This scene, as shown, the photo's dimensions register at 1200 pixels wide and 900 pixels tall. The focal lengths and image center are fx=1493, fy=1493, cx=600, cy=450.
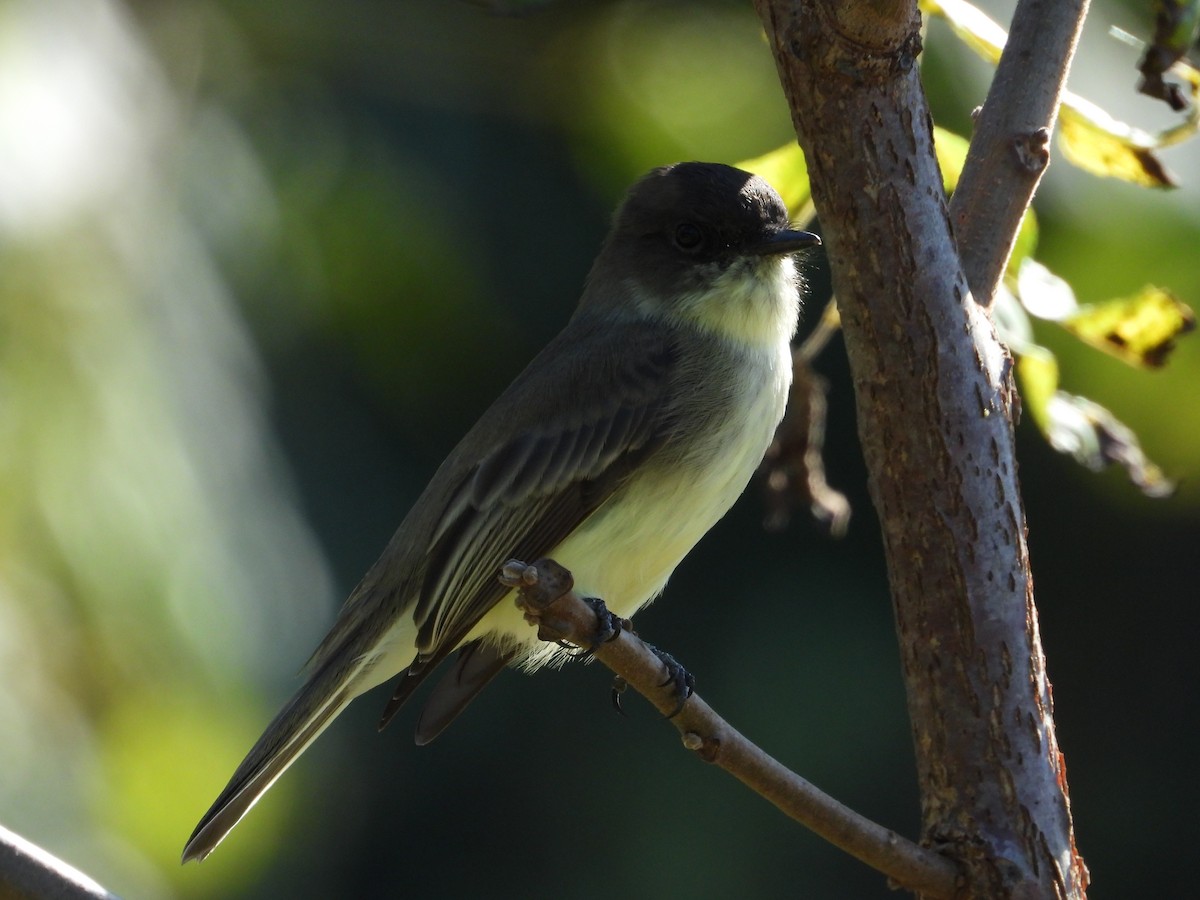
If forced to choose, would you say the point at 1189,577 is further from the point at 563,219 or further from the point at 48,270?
the point at 48,270

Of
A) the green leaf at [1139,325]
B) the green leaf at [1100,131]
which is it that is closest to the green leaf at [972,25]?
the green leaf at [1100,131]

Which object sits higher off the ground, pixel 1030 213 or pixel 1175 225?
pixel 1030 213

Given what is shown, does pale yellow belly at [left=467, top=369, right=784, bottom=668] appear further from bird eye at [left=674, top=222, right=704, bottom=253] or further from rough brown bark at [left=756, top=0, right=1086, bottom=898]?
rough brown bark at [left=756, top=0, right=1086, bottom=898]

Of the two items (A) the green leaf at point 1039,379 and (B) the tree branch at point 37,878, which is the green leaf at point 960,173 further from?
(B) the tree branch at point 37,878

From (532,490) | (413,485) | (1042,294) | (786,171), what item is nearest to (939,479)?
(1042,294)

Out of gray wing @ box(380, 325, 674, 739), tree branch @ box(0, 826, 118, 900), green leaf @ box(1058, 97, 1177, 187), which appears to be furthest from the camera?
gray wing @ box(380, 325, 674, 739)

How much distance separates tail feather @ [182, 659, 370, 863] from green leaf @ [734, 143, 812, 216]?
1248mm

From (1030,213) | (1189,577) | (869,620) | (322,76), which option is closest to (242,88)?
(322,76)

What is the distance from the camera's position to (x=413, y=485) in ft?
15.1

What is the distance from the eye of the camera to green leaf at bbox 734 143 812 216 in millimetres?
2652

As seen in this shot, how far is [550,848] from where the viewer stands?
17.3 feet

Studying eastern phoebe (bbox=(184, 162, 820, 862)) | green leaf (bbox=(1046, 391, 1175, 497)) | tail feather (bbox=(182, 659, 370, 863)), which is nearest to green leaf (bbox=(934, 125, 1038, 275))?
green leaf (bbox=(1046, 391, 1175, 497))

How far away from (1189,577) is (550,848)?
243cm

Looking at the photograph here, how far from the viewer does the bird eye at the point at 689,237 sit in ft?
10.6
